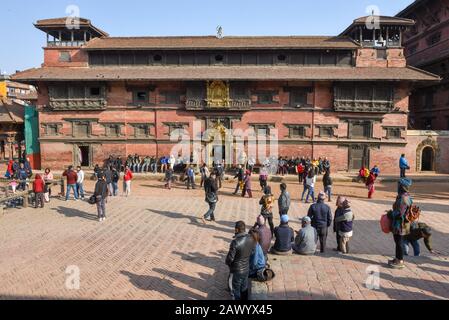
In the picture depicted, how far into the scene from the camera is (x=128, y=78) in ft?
89.6

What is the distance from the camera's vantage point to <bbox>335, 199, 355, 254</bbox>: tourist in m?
8.73

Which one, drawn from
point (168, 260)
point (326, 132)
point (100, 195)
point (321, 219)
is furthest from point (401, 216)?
point (326, 132)

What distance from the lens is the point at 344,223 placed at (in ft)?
28.9

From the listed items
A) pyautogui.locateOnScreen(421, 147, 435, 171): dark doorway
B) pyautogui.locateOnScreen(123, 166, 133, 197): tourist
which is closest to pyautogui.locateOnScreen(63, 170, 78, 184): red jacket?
pyautogui.locateOnScreen(123, 166, 133, 197): tourist

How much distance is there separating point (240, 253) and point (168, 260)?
12.2 feet

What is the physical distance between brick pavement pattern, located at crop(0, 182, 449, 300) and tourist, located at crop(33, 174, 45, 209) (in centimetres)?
47

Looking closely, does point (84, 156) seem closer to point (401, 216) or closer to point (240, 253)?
point (240, 253)

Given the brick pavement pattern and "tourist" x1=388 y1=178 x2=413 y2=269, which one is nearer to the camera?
the brick pavement pattern

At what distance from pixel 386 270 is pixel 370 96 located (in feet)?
76.7

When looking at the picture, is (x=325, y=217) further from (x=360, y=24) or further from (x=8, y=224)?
(x=360, y=24)

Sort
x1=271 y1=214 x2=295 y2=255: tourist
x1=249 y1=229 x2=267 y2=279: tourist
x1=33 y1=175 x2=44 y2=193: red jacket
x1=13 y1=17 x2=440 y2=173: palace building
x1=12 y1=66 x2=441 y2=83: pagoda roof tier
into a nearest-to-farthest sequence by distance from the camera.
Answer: x1=249 y1=229 x2=267 y2=279: tourist → x1=271 y1=214 x2=295 y2=255: tourist → x1=33 y1=175 x2=44 y2=193: red jacket → x1=12 y1=66 x2=441 y2=83: pagoda roof tier → x1=13 y1=17 x2=440 y2=173: palace building

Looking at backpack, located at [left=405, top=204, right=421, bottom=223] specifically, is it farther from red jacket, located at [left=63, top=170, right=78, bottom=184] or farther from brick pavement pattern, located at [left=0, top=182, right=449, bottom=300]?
red jacket, located at [left=63, top=170, right=78, bottom=184]

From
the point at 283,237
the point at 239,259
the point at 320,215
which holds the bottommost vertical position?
the point at 283,237

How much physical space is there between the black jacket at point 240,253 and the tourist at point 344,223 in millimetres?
3669
